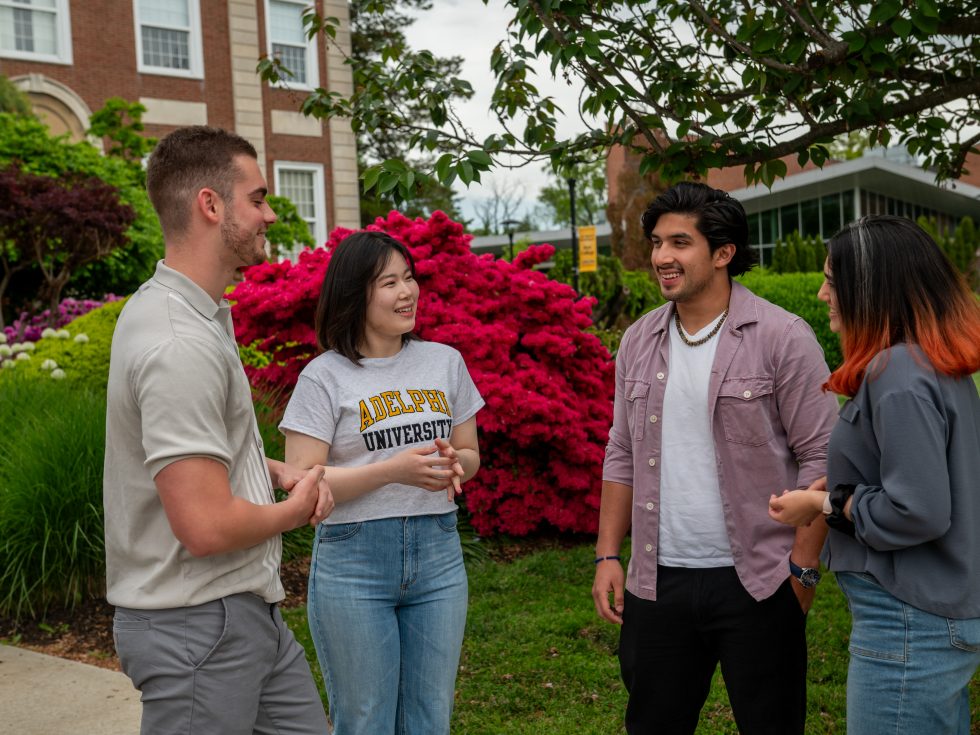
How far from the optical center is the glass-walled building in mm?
29766

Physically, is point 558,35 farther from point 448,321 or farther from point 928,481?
point 448,321

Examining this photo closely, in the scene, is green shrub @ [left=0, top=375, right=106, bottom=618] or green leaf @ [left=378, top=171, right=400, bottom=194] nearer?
green leaf @ [left=378, top=171, right=400, bottom=194]

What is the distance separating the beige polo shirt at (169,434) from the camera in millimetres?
2002

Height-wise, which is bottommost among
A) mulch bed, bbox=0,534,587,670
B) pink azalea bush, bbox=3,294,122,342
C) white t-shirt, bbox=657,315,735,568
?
mulch bed, bbox=0,534,587,670

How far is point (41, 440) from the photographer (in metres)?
5.85

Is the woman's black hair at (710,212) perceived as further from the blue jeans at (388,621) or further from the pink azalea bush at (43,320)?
the pink azalea bush at (43,320)

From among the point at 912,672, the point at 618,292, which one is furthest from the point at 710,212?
the point at 618,292

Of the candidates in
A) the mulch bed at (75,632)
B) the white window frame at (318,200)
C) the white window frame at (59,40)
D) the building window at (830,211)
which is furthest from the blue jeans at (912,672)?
the building window at (830,211)

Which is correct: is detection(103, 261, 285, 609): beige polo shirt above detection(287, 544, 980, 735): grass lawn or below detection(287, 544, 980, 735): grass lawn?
above

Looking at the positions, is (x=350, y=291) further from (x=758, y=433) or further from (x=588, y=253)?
(x=588, y=253)

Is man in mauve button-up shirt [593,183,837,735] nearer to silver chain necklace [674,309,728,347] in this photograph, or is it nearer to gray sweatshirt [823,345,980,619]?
silver chain necklace [674,309,728,347]

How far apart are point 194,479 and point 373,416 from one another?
1.06 metres

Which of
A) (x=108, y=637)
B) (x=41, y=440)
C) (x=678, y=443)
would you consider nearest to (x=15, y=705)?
(x=108, y=637)

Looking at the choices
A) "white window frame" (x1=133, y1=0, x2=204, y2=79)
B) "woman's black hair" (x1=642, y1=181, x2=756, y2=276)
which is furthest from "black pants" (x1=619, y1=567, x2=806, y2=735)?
"white window frame" (x1=133, y1=0, x2=204, y2=79)
